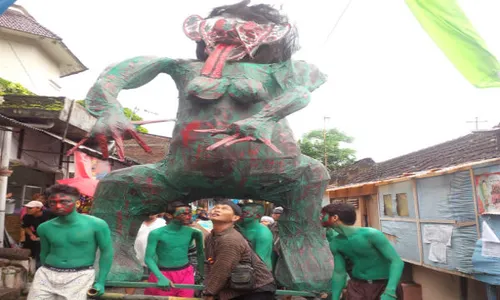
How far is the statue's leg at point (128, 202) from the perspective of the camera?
2.75 meters

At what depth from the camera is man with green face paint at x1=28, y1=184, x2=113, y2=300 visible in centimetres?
245

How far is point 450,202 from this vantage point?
12.6 feet

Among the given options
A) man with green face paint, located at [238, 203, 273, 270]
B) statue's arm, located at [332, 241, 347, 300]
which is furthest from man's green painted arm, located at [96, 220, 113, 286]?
statue's arm, located at [332, 241, 347, 300]

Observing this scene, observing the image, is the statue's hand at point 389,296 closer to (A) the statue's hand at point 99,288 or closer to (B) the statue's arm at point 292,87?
(B) the statue's arm at point 292,87

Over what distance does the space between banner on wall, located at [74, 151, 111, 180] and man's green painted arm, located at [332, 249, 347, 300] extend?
458cm

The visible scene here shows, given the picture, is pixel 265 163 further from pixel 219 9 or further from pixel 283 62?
pixel 219 9

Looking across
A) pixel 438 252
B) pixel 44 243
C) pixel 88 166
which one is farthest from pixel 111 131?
pixel 88 166

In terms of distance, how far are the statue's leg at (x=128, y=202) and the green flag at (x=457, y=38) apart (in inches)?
84.1

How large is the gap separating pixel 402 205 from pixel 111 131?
3959 mm

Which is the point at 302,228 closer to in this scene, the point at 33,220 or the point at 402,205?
the point at 402,205

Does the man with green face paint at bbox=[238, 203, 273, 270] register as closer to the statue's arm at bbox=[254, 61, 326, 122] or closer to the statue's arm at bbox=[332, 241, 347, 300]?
the statue's arm at bbox=[332, 241, 347, 300]

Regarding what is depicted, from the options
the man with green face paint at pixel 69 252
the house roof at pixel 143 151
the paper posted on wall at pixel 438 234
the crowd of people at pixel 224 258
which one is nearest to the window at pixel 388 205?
the paper posted on wall at pixel 438 234

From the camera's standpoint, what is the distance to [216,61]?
2607 millimetres

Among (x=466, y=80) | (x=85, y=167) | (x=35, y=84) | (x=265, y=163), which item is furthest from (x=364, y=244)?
(x=35, y=84)
